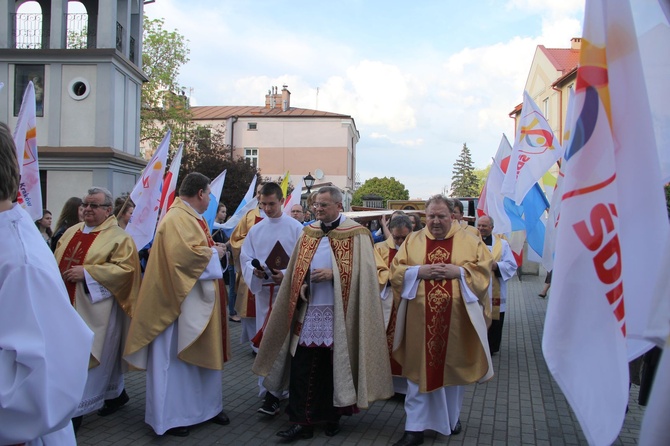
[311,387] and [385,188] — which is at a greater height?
[385,188]

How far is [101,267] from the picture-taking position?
5.09m

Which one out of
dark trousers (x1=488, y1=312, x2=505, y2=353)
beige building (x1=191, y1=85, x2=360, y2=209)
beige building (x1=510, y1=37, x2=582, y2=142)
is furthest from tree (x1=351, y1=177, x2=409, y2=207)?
dark trousers (x1=488, y1=312, x2=505, y2=353)

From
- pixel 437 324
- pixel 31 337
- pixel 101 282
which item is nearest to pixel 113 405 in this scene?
pixel 101 282

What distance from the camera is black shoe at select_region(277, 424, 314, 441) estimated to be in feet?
16.2

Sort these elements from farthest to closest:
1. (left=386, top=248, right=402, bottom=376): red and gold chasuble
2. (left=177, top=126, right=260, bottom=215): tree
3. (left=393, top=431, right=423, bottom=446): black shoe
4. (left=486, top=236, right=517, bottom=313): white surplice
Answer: (left=177, top=126, right=260, bottom=215): tree
(left=486, top=236, right=517, bottom=313): white surplice
(left=386, top=248, right=402, bottom=376): red and gold chasuble
(left=393, top=431, right=423, bottom=446): black shoe

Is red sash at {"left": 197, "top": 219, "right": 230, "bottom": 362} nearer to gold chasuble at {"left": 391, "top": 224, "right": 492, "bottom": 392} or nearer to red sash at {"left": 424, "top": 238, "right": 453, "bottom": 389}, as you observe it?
gold chasuble at {"left": 391, "top": 224, "right": 492, "bottom": 392}

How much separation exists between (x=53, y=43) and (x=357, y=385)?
19.7m

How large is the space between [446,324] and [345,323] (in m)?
0.85

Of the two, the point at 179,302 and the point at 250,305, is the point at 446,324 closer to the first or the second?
the point at 179,302

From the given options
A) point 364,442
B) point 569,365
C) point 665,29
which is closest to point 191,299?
point 364,442

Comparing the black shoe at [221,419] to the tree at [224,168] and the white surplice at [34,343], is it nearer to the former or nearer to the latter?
the white surplice at [34,343]

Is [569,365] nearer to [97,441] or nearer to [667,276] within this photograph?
[667,276]

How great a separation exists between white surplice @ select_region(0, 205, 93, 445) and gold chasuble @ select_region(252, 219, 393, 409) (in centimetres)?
312

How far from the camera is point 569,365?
86.7 inches
